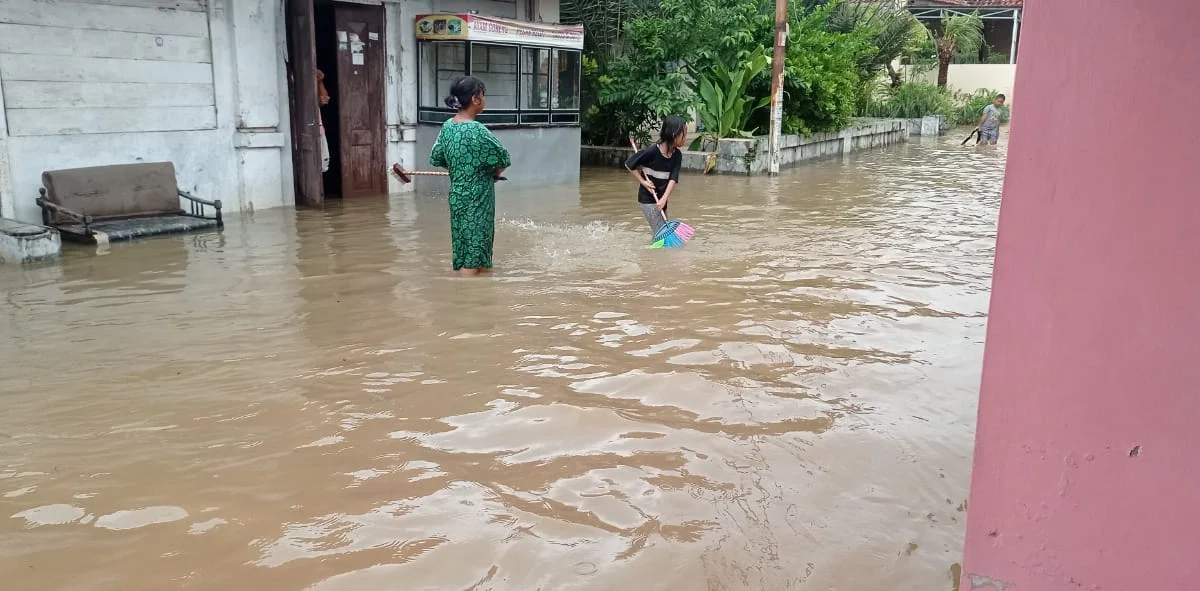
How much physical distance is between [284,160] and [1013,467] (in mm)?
10440

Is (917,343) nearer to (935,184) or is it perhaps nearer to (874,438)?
(874,438)

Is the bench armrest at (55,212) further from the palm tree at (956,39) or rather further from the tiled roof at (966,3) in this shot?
the tiled roof at (966,3)

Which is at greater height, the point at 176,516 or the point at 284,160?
the point at 284,160

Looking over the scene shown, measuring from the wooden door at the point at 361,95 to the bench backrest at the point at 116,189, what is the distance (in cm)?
283

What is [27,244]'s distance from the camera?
24.6 ft

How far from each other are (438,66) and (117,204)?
4.99 meters

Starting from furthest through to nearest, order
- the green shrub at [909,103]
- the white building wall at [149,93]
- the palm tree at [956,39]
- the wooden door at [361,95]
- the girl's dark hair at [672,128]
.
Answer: the palm tree at [956,39], the green shrub at [909,103], the wooden door at [361,95], the white building wall at [149,93], the girl's dark hair at [672,128]

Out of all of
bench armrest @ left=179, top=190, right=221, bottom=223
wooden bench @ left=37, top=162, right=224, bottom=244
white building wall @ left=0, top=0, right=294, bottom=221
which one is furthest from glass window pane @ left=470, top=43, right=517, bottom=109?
wooden bench @ left=37, top=162, right=224, bottom=244

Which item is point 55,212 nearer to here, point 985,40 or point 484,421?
point 484,421

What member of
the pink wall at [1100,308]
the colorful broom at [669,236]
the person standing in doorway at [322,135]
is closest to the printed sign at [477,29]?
the person standing in doorway at [322,135]

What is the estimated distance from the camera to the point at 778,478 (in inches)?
149

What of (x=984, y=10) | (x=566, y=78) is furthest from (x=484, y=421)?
(x=984, y=10)

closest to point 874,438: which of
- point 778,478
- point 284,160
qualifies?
point 778,478

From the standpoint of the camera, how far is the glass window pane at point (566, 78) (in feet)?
45.9
